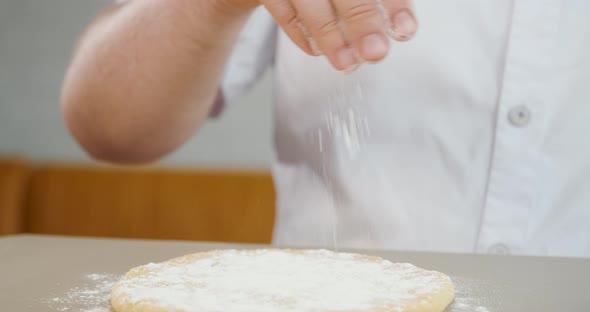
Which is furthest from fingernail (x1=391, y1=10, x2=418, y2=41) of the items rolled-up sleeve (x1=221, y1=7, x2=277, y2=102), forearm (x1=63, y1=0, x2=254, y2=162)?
rolled-up sleeve (x1=221, y1=7, x2=277, y2=102)

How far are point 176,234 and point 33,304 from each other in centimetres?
184

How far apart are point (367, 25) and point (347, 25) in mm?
22

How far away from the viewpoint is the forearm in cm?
112

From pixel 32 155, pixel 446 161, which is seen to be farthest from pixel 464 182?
pixel 32 155

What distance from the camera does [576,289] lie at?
0.79 metres

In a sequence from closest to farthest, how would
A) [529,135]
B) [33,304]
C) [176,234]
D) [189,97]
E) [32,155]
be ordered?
1. [33,304]
2. [529,135]
3. [189,97]
4. [176,234]
5. [32,155]

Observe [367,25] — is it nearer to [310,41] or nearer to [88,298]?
[310,41]

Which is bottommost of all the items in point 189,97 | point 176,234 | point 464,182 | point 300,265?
point 176,234

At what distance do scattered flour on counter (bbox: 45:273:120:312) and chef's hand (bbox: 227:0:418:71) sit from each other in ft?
1.14

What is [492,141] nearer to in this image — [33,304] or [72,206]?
[33,304]

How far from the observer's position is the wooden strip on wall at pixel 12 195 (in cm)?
260

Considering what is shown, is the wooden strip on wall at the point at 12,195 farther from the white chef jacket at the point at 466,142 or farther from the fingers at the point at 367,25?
the fingers at the point at 367,25

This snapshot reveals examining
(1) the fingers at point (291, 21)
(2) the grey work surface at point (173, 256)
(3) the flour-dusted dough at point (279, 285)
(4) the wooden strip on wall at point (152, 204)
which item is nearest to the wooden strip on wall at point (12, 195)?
(4) the wooden strip on wall at point (152, 204)

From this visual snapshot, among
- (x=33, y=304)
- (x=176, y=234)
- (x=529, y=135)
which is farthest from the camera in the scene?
(x=176, y=234)
